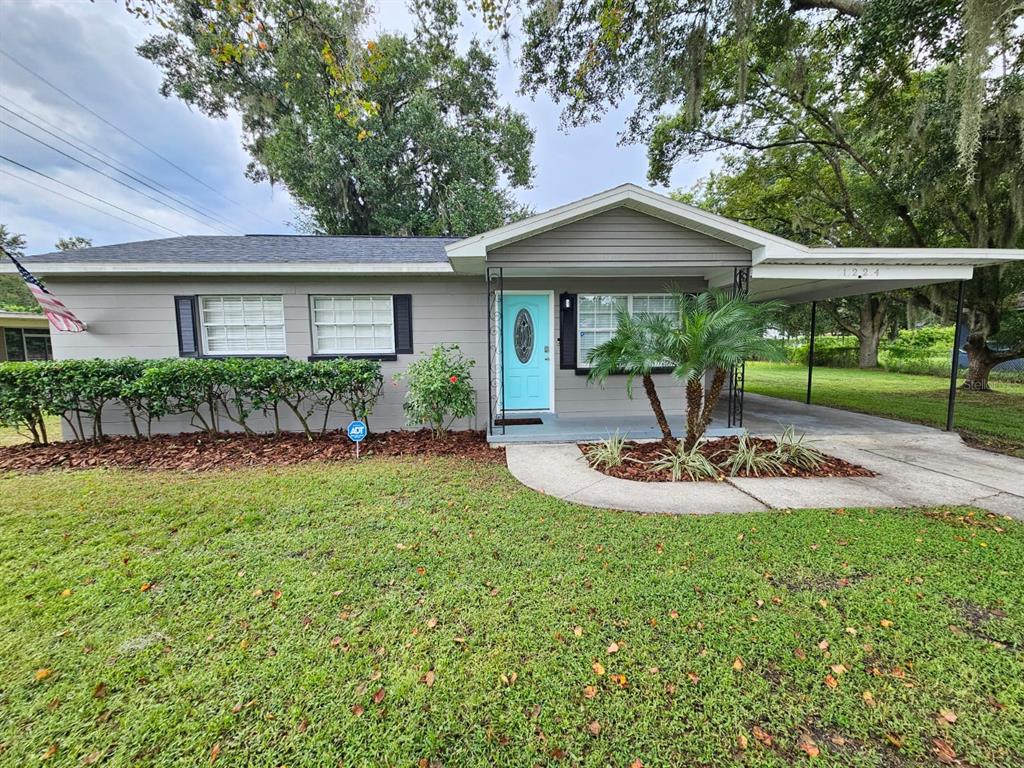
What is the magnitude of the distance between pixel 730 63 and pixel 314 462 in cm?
1220

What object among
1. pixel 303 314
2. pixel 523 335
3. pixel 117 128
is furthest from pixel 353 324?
pixel 117 128

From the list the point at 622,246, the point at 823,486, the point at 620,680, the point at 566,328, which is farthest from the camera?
the point at 566,328

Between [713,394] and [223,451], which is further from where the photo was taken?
[223,451]

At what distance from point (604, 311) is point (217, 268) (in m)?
5.95

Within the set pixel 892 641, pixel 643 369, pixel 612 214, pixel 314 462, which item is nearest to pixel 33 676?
pixel 314 462

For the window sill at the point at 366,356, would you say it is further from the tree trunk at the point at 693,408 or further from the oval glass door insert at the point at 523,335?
the tree trunk at the point at 693,408

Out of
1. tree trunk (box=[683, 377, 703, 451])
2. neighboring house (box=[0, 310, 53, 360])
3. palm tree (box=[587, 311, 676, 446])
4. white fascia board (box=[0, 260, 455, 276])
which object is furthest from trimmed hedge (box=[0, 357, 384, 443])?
neighboring house (box=[0, 310, 53, 360])

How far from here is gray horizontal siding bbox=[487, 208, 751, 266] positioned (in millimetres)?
5258

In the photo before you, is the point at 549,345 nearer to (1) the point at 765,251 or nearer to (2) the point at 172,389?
(1) the point at 765,251

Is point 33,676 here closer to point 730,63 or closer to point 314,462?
point 314,462

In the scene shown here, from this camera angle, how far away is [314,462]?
495cm

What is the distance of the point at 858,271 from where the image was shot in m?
5.45

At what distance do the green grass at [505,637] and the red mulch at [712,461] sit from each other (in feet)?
3.29

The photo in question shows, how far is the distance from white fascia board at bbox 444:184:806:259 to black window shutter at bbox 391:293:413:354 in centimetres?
147
